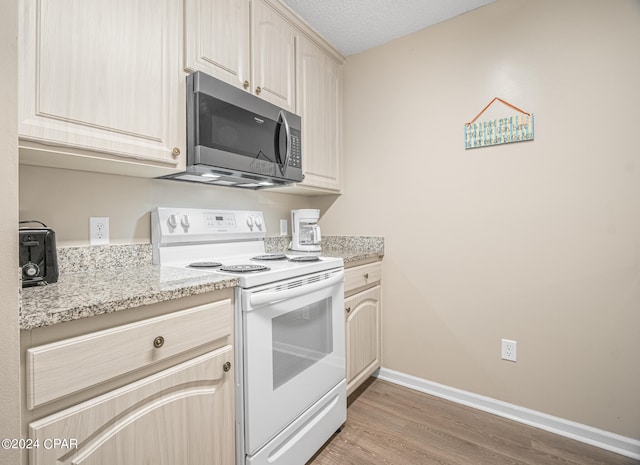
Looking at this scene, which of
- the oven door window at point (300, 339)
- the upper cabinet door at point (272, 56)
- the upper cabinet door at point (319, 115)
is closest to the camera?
the oven door window at point (300, 339)

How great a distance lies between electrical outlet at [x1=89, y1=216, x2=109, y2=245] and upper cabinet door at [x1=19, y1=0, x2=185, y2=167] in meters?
0.39

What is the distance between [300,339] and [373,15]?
6.17 ft

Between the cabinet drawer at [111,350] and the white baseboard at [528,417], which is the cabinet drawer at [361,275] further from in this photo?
the cabinet drawer at [111,350]

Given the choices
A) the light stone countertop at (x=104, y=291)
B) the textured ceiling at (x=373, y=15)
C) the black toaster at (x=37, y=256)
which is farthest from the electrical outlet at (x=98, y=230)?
the textured ceiling at (x=373, y=15)

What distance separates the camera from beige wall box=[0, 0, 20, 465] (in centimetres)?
53

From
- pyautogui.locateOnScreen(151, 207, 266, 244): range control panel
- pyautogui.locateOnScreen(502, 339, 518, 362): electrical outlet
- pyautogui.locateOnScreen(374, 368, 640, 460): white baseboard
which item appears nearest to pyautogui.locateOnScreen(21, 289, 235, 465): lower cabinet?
pyautogui.locateOnScreen(151, 207, 266, 244): range control panel

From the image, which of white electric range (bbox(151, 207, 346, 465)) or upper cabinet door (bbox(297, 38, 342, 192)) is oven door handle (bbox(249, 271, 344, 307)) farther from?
upper cabinet door (bbox(297, 38, 342, 192))

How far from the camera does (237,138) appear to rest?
1.45 meters

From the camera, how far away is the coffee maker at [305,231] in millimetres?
2059

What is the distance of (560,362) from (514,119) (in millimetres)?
1315

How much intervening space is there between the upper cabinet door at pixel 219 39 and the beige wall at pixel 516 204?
3.35 ft

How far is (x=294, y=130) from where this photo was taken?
1785 mm

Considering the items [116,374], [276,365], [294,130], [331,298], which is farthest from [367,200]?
[116,374]

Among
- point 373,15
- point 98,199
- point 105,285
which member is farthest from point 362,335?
point 373,15
